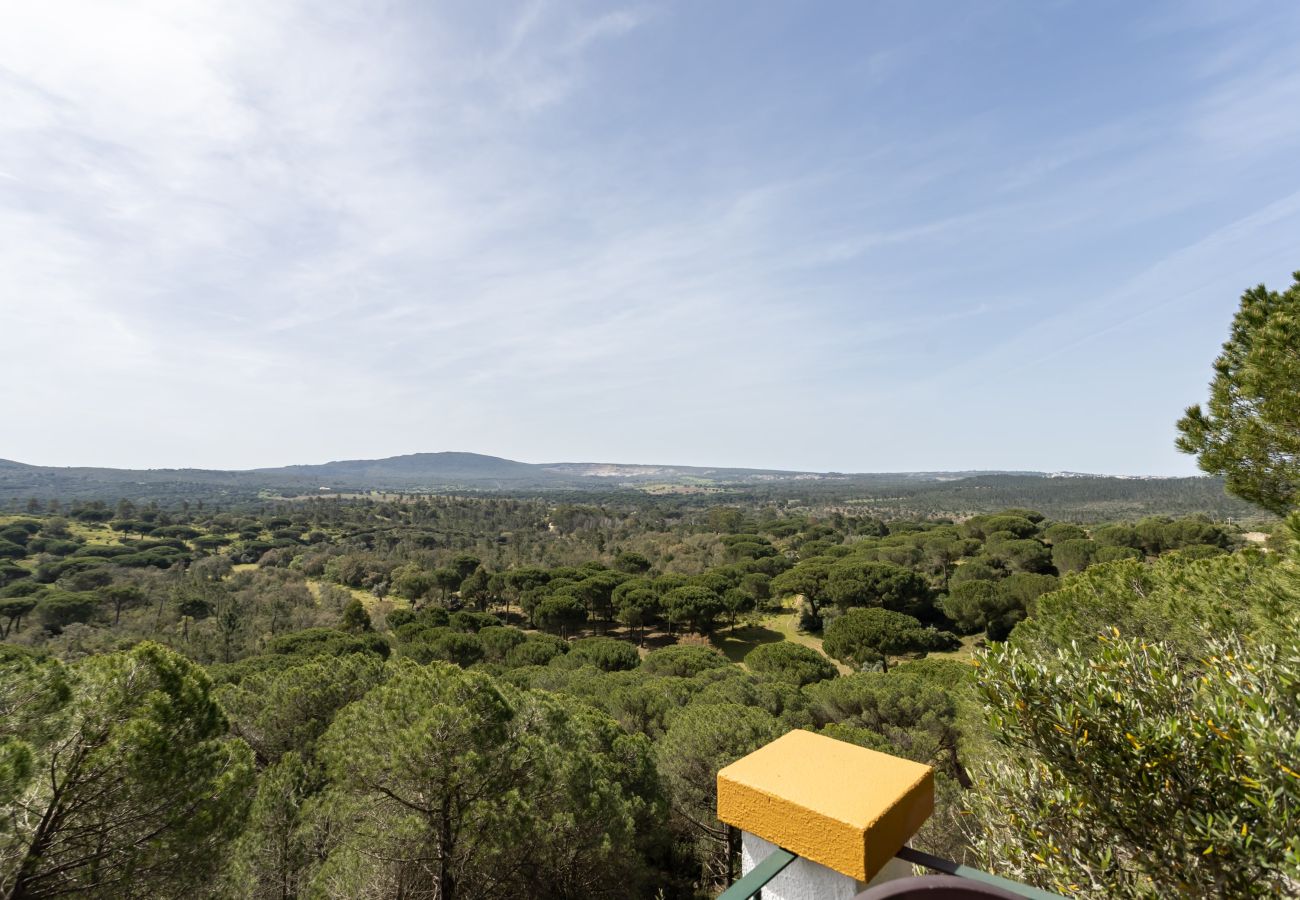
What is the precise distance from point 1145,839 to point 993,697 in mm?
794

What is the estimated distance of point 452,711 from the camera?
23.5ft

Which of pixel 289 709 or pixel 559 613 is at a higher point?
pixel 289 709

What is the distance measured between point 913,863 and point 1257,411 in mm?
10239

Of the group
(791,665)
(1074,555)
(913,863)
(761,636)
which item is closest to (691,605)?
(761,636)

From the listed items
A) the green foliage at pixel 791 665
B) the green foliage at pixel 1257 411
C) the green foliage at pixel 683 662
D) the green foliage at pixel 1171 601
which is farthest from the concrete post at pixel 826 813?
the green foliage at pixel 683 662

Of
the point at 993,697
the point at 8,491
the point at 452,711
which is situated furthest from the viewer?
the point at 8,491

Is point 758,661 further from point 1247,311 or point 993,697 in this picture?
point 993,697

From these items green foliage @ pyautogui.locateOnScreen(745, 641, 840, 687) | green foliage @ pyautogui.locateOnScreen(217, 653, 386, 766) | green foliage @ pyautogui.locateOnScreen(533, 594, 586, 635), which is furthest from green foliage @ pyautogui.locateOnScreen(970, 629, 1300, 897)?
green foliage @ pyautogui.locateOnScreen(533, 594, 586, 635)

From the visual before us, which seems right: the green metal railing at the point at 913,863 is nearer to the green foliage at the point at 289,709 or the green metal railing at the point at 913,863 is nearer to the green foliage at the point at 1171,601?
the green foliage at the point at 1171,601

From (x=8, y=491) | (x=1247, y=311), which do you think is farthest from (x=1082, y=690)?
(x=8, y=491)

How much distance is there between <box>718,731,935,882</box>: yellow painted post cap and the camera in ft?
4.59

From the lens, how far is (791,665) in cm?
1984

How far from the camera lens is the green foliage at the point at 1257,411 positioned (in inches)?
280

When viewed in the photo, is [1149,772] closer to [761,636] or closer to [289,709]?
[289,709]
